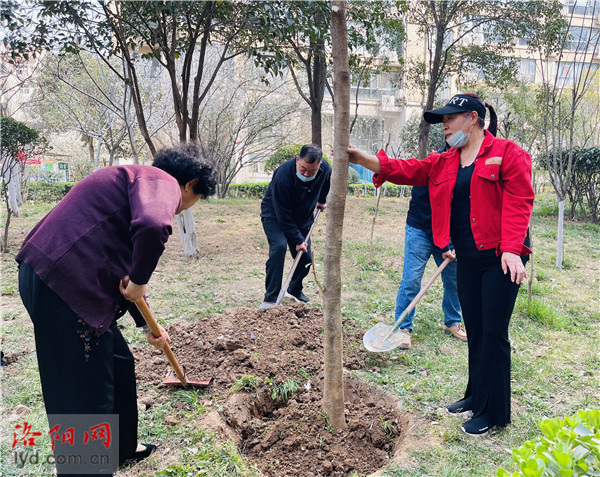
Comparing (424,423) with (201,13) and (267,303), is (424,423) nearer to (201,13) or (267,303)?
(267,303)

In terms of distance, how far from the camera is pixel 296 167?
16.7 ft

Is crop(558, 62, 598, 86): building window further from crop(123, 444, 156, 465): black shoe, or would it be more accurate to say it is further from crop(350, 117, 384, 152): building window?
crop(350, 117, 384, 152): building window

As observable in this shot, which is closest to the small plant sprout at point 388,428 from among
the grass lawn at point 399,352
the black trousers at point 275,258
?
the grass lawn at point 399,352

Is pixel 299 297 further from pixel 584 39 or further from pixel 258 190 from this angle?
pixel 258 190

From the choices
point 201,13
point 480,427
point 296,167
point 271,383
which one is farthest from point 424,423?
point 201,13

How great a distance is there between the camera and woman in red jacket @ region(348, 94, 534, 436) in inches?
108

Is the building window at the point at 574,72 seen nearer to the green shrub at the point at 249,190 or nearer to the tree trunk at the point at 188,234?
the tree trunk at the point at 188,234

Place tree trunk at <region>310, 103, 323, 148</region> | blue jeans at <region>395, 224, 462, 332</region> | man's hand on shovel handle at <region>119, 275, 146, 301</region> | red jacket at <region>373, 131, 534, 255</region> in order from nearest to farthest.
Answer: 1. man's hand on shovel handle at <region>119, 275, 146, 301</region>
2. red jacket at <region>373, 131, 534, 255</region>
3. blue jeans at <region>395, 224, 462, 332</region>
4. tree trunk at <region>310, 103, 323, 148</region>

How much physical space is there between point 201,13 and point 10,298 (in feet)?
14.8

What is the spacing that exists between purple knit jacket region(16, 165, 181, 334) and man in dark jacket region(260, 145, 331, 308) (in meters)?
2.94

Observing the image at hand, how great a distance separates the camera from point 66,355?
6.70 ft

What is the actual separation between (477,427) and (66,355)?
2.34 m

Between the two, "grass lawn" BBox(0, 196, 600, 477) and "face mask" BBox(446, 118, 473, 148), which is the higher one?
"face mask" BBox(446, 118, 473, 148)

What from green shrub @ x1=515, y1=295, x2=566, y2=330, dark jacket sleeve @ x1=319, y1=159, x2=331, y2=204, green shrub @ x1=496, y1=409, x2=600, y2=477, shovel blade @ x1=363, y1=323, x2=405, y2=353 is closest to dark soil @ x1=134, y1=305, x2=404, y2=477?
shovel blade @ x1=363, y1=323, x2=405, y2=353
